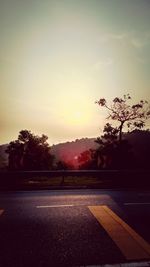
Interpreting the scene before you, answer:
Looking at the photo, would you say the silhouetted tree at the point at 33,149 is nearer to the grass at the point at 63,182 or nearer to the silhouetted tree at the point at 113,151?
the silhouetted tree at the point at 113,151

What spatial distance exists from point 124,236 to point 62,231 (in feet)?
4.39

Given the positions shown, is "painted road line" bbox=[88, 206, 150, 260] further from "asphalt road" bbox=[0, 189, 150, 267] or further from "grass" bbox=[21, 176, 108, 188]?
"grass" bbox=[21, 176, 108, 188]

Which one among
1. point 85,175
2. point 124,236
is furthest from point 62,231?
point 85,175

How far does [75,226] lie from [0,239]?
1736 mm

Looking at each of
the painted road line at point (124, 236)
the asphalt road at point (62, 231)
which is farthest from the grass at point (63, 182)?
the painted road line at point (124, 236)

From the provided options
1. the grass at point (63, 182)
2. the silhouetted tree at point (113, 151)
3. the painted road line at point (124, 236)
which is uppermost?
the silhouetted tree at point (113, 151)

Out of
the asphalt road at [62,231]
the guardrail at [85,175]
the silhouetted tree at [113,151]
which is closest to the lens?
the asphalt road at [62,231]

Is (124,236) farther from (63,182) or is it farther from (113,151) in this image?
(113,151)

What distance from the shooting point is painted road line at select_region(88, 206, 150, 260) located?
528 centimetres

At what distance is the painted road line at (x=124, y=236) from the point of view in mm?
5279

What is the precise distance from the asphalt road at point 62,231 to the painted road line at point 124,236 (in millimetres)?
82

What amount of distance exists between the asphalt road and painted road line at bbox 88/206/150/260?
0.27ft

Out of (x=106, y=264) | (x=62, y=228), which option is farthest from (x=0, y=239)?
(x=106, y=264)

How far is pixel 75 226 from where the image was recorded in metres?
7.07
